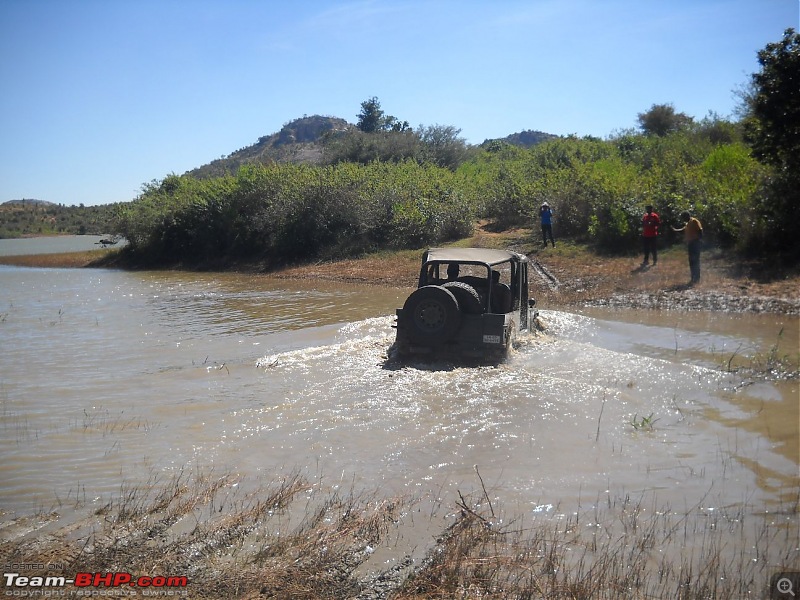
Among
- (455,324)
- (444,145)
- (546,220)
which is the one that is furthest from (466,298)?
(444,145)

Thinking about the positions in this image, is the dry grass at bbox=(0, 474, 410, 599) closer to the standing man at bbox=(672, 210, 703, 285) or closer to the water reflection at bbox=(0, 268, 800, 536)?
the water reflection at bbox=(0, 268, 800, 536)

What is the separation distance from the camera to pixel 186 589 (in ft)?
13.3

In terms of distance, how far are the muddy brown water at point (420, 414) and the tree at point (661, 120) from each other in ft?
127

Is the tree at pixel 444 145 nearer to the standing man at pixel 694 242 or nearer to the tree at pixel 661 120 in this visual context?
the tree at pixel 661 120

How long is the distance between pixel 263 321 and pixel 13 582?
12.0 metres

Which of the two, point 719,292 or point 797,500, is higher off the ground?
point 719,292

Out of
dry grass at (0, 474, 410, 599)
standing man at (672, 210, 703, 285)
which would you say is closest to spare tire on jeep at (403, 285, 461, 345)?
dry grass at (0, 474, 410, 599)

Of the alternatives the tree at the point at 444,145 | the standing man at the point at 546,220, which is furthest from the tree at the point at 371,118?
the standing man at the point at 546,220

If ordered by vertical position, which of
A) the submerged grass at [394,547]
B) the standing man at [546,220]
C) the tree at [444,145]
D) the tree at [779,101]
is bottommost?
the submerged grass at [394,547]

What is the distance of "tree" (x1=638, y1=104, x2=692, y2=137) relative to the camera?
4888 cm

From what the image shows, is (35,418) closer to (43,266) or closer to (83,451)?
(83,451)

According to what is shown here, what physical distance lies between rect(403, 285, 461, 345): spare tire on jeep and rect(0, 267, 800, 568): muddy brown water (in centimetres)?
63

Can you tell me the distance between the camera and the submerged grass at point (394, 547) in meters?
4.14

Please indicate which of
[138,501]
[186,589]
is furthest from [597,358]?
[186,589]
